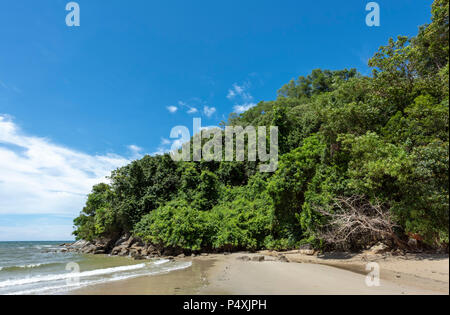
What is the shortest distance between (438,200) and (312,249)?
8.41 meters

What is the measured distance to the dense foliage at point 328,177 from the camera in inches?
355

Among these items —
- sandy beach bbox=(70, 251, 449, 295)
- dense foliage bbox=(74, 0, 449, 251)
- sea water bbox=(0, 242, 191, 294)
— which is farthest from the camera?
sea water bbox=(0, 242, 191, 294)

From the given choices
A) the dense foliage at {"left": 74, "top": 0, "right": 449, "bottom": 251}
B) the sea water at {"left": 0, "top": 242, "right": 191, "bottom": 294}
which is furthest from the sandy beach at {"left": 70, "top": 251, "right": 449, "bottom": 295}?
the sea water at {"left": 0, "top": 242, "right": 191, "bottom": 294}

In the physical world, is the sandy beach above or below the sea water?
above

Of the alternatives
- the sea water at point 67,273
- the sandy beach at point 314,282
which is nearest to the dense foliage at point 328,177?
the sandy beach at point 314,282

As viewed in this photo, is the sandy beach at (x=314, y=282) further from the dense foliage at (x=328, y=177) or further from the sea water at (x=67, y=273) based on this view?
the sea water at (x=67, y=273)

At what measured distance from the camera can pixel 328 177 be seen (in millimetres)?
13852

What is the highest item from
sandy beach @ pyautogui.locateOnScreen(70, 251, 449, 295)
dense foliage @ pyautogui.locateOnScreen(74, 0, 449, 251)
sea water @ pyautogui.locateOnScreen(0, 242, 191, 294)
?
dense foliage @ pyautogui.locateOnScreen(74, 0, 449, 251)

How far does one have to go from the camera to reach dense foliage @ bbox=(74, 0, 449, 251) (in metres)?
9.02

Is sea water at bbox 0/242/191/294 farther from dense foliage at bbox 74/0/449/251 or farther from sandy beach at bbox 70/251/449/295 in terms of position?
dense foliage at bbox 74/0/449/251

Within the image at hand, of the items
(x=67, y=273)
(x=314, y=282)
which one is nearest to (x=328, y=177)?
(x=314, y=282)

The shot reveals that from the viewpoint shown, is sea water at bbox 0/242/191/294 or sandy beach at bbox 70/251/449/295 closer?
sandy beach at bbox 70/251/449/295

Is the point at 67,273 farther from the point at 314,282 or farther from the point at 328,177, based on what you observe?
the point at 328,177
